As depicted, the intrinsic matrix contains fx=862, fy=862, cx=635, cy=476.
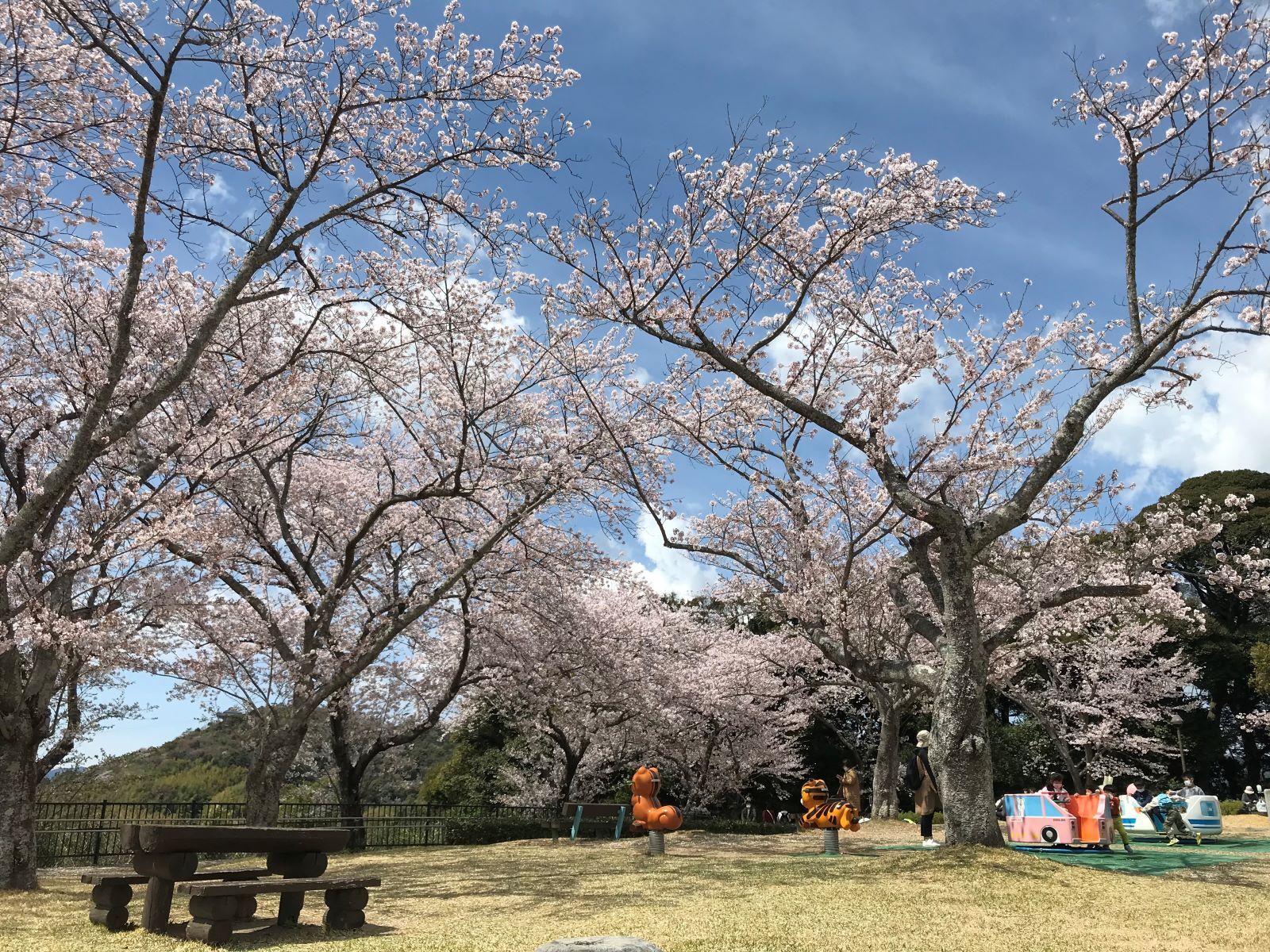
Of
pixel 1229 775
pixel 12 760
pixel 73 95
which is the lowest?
pixel 1229 775

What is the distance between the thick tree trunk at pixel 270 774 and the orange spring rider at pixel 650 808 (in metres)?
4.82

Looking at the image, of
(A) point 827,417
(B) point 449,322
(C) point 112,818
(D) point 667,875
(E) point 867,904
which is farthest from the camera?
(C) point 112,818

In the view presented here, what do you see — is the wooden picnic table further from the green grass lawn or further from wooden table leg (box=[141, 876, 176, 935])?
the green grass lawn

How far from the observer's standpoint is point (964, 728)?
31.9 ft

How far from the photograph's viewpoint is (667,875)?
895 cm

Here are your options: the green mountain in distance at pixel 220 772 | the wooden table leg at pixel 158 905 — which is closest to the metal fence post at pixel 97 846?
the green mountain in distance at pixel 220 772

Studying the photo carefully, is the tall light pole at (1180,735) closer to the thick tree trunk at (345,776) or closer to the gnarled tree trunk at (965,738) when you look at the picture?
the gnarled tree trunk at (965,738)

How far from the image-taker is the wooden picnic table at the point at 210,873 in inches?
230

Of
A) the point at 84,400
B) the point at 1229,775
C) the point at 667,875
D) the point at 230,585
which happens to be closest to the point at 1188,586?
the point at 1229,775

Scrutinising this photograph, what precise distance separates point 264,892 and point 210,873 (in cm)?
96

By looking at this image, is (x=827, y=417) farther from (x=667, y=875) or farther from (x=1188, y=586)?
(x=1188, y=586)

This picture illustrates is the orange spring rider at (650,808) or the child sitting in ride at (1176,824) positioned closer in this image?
the orange spring rider at (650,808)

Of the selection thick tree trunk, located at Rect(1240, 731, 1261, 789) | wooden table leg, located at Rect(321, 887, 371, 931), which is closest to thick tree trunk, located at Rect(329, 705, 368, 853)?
wooden table leg, located at Rect(321, 887, 371, 931)

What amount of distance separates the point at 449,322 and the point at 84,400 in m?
4.77
